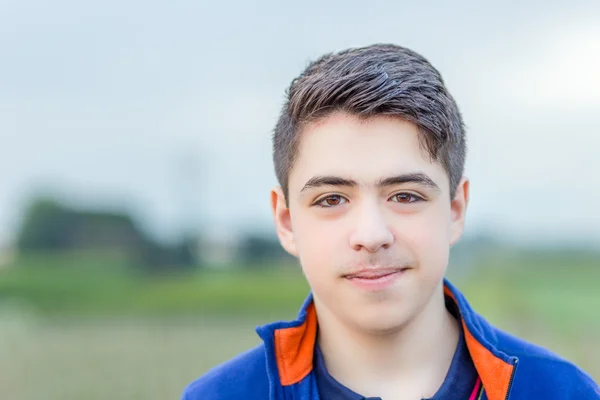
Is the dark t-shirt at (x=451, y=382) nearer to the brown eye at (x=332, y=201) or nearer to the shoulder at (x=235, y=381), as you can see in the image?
the shoulder at (x=235, y=381)

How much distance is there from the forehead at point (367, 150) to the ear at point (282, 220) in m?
0.26

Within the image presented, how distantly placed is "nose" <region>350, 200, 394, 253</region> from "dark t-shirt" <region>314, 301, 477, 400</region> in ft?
1.70

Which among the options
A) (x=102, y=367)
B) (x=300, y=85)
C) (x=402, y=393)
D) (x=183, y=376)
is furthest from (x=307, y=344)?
(x=102, y=367)

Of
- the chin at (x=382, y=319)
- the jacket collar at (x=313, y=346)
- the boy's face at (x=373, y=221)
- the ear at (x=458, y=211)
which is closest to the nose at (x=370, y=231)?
the boy's face at (x=373, y=221)

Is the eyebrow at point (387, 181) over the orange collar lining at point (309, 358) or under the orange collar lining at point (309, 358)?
over

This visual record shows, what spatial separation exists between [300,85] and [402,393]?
110 cm

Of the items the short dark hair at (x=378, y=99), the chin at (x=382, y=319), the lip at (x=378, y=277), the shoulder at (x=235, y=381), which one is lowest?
the shoulder at (x=235, y=381)

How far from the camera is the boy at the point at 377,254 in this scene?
2188 mm

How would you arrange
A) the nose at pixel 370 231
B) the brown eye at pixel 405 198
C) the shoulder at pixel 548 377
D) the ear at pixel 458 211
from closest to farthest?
the nose at pixel 370 231
the brown eye at pixel 405 198
the shoulder at pixel 548 377
the ear at pixel 458 211

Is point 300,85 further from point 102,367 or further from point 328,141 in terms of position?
point 102,367

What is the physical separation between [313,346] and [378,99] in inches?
34.9

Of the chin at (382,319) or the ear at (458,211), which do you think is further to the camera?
the ear at (458,211)

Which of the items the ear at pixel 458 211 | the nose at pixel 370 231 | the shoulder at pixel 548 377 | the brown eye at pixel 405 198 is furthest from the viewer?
the ear at pixel 458 211

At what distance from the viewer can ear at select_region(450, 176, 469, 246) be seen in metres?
2.42
